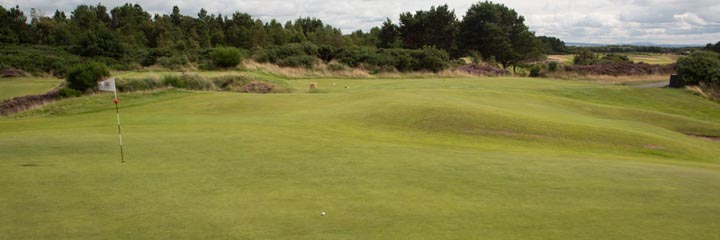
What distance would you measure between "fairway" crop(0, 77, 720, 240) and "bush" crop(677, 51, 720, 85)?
2131 centimetres

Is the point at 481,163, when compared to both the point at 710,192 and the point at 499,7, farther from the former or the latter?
the point at 499,7

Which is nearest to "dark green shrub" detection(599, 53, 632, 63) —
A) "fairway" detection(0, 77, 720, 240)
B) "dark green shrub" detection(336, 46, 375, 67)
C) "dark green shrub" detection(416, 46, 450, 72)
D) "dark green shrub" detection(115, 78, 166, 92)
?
"dark green shrub" detection(416, 46, 450, 72)

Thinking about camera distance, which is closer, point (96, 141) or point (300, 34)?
point (96, 141)

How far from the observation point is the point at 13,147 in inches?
445

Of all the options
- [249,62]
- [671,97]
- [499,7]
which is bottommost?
[671,97]

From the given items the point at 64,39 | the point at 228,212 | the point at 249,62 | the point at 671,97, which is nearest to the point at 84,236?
the point at 228,212

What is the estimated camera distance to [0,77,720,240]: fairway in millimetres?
6426

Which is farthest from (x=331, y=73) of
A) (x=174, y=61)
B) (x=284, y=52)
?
(x=174, y=61)

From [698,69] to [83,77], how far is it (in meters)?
37.1

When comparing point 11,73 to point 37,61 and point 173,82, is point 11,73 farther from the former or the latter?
point 173,82

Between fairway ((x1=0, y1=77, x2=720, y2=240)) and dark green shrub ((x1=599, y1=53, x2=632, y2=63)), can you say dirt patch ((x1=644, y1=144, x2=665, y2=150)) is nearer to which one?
fairway ((x1=0, y1=77, x2=720, y2=240))

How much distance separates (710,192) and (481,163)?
372 centimetres

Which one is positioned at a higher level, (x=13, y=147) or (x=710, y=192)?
(x=13, y=147)

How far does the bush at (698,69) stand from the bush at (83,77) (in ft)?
117
